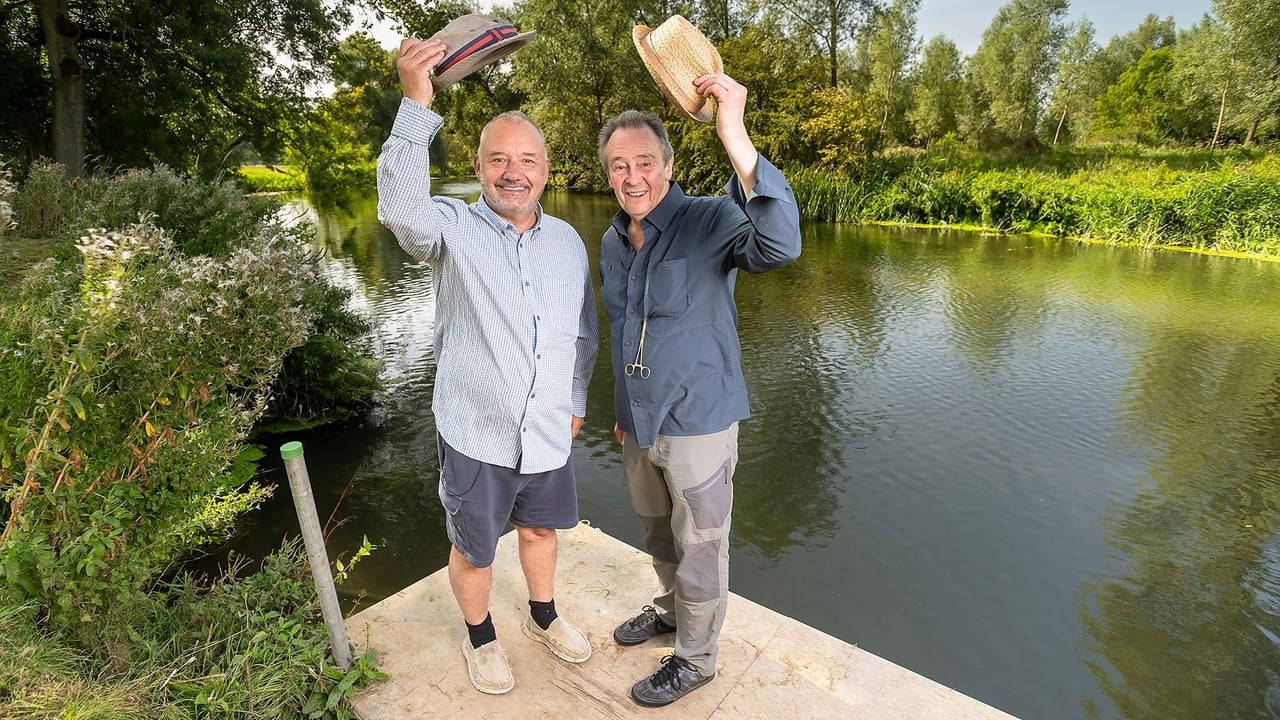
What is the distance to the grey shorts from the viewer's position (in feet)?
6.81

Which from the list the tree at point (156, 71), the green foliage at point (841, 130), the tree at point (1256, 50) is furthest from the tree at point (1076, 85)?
the tree at point (156, 71)

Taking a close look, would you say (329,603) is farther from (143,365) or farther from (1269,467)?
(1269,467)

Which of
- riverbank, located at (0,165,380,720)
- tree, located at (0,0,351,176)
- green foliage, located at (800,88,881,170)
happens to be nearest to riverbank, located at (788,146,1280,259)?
green foliage, located at (800,88,881,170)

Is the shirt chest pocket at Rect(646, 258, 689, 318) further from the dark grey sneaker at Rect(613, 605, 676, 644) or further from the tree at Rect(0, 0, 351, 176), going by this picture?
the tree at Rect(0, 0, 351, 176)

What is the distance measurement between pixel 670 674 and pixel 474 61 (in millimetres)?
1949

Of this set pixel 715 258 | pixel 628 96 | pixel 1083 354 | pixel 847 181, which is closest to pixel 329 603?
pixel 715 258

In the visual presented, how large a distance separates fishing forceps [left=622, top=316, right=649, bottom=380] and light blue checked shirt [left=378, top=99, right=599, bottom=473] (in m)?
0.19

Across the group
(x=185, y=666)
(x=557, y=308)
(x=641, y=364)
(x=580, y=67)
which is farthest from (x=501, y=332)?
(x=580, y=67)

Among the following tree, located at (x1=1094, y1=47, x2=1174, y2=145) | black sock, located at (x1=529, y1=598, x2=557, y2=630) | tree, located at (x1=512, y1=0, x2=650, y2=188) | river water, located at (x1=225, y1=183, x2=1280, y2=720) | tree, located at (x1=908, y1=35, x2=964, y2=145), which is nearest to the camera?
black sock, located at (x1=529, y1=598, x2=557, y2=630)

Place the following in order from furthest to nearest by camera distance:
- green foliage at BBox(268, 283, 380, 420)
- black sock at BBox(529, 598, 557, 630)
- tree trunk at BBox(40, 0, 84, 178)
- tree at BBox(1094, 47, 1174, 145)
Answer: tree at BBox(1094, 47, 1174, 145) → tree trunk at BBox(40, 0, 84, 178) → green foliage at BBox(268, 283, 380, 420) → black sock at BBox(529, 598, 557, 630)

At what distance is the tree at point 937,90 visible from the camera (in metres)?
30.3

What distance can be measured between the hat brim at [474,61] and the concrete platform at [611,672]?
188 cm

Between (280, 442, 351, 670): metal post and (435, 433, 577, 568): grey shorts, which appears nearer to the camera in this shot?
(280, 442, 351, 670): metal post

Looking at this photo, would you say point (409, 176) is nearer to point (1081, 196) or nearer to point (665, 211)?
point (665, 211)
